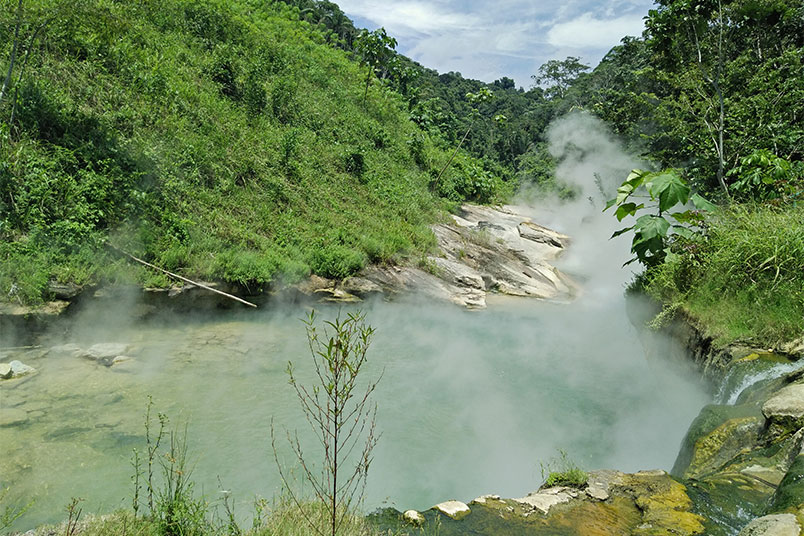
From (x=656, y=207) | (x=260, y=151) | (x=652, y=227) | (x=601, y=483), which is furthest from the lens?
(x=260, y=151)

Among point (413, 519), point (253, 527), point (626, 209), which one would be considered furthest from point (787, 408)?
point (253, 527)

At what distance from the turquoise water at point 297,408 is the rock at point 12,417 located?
67 millimetres

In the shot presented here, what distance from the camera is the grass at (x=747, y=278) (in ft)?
16.6

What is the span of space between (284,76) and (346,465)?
1678 cm

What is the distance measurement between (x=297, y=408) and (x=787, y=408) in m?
5.09

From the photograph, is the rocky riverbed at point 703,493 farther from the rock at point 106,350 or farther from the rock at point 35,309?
the rock at point 35,309

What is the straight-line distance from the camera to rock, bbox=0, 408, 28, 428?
16.8ft

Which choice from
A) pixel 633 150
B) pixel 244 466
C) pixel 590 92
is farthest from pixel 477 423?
pixel 590 92

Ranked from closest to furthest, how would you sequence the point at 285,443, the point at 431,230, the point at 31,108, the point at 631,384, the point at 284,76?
the point at 285,443
the point at 631,384
the point at 31,108
the point at 431,230
the point at 284,76

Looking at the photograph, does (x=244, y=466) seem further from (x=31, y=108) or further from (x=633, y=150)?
(x=633, y=150)

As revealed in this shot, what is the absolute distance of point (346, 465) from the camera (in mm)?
5121

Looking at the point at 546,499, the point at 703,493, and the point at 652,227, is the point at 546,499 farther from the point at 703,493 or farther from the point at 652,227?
the point at 652,227

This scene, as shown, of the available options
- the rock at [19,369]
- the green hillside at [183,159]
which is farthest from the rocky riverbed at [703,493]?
the green hillside at [183,159]

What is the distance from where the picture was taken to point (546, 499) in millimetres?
3686
